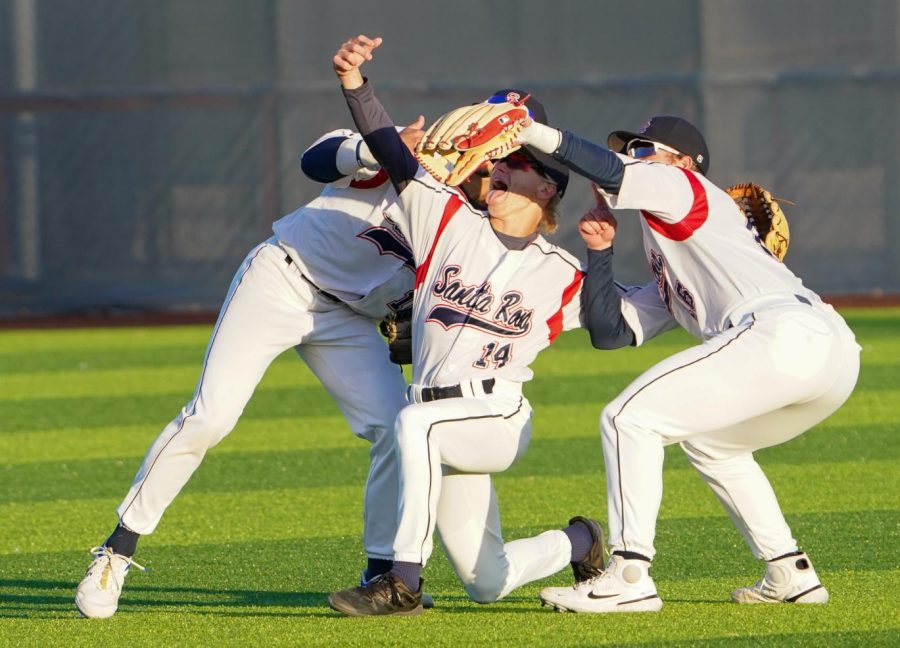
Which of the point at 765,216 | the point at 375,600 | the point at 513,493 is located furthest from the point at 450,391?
the point at 513,493

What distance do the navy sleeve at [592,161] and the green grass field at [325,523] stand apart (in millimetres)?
1298

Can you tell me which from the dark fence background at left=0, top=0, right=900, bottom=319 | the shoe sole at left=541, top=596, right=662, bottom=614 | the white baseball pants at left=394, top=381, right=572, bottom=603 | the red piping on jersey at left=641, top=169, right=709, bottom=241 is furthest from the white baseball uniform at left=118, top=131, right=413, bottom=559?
the dark fence background at left=0, top=0, right=900, bottom=319

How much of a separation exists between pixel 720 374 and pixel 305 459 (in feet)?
14.2

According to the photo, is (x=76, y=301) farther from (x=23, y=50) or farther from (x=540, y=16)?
(x=540, y=16)

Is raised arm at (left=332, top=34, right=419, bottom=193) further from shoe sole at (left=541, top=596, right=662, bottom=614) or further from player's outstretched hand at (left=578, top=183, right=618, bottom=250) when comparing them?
shoe sole at (left=541, top=596, right=662, bottom=614)

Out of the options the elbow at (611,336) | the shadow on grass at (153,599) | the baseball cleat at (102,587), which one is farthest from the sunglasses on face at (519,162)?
the baseball cleat at (102,587)

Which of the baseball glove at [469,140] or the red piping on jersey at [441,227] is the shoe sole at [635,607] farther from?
the baseball glove at [469,140]

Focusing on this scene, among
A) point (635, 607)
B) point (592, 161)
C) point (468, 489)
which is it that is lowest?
point (635, 607)

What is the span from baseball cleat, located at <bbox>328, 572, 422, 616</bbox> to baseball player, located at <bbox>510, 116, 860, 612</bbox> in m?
0.46

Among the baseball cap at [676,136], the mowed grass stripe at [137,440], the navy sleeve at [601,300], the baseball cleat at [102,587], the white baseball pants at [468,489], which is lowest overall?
the mowed grass stripe at [137,440]

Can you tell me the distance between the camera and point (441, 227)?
471 cm

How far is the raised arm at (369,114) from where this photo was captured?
4.53 metres

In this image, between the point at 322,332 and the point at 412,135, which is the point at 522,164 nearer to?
the point at 412,135

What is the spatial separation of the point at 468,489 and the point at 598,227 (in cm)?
89
